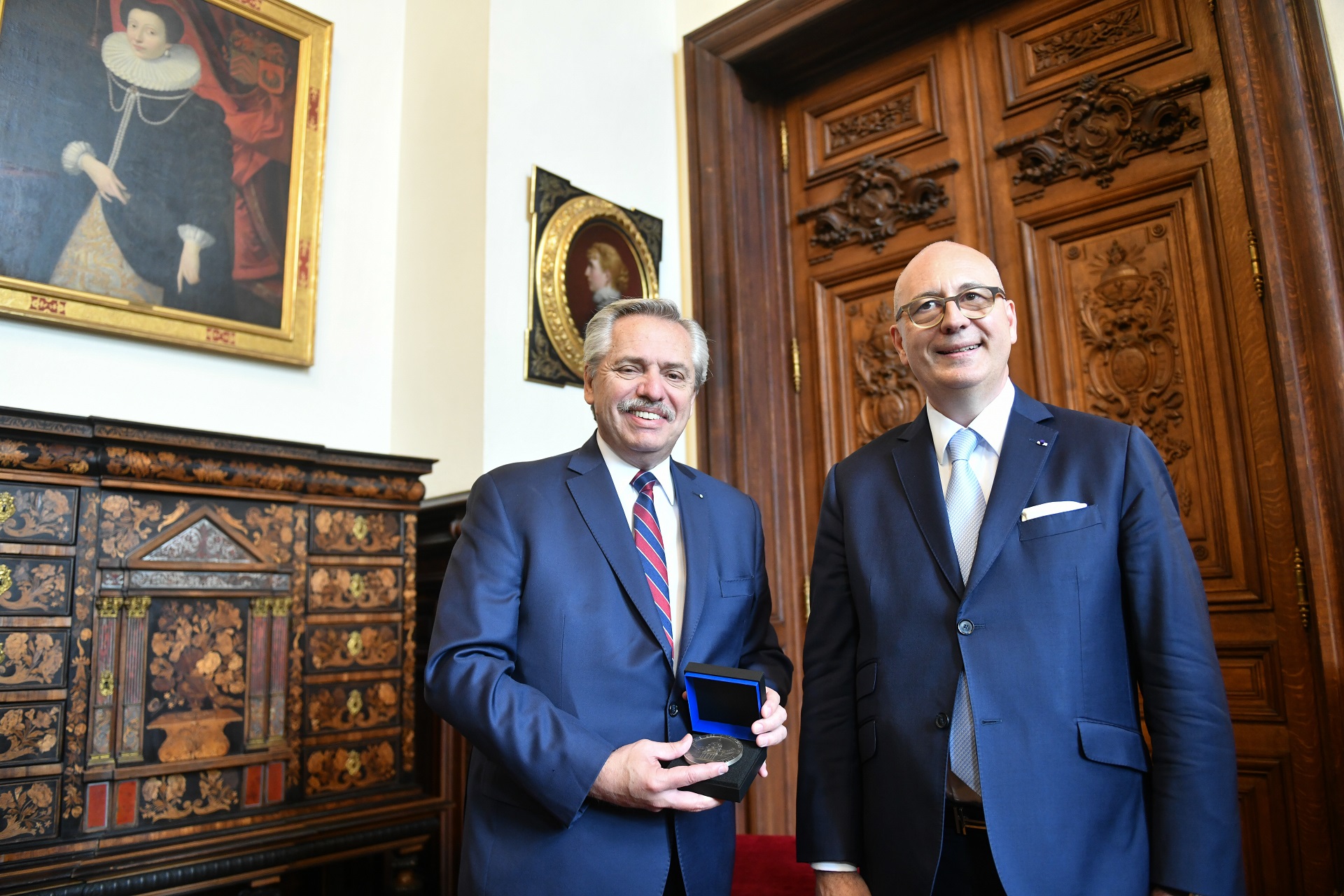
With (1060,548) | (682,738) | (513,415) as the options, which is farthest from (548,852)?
(513,415)

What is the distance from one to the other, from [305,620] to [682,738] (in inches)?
66.8

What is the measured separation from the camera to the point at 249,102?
359 centimetres

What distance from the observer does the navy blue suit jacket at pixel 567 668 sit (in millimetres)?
1670

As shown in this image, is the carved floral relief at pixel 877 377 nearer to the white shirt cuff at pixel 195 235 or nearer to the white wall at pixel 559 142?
the white wall at pixel 559 142

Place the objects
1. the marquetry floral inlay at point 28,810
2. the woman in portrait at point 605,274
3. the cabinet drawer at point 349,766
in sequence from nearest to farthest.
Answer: the marquetry floral inlay at point 28,810 < the cabinet drawer at point 349,766 < the woman in portrait at point 605,274

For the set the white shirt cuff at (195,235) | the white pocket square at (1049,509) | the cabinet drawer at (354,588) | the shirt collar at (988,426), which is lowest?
the cabinet drawer at (354,588)

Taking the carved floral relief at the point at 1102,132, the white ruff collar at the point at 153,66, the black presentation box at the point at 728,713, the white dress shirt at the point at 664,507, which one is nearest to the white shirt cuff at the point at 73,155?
the white ruff collar at the point at 153,66

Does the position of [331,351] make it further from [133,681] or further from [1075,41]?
[1075,41]

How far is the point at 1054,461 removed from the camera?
175 centimetres

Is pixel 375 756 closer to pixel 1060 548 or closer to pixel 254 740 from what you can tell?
pixel 254 740

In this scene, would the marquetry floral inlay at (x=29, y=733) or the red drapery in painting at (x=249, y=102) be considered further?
the red drapery in painting at (x=249, y=102)

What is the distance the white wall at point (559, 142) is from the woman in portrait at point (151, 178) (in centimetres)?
101

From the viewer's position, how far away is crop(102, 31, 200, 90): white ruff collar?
3.22 m

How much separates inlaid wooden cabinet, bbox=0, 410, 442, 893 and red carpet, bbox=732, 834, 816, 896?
1.06 meters
